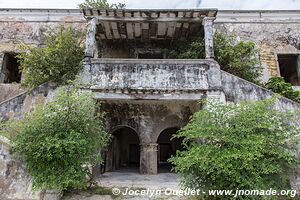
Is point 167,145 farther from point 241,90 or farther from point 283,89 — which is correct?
point 241,90

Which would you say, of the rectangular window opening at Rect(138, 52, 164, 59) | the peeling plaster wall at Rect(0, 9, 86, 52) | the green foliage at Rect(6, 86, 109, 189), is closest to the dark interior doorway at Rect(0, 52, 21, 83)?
the peeling plaster wall at Rect(0, 9, 86, 52)

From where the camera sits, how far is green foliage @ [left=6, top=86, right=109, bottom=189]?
5.14 meters

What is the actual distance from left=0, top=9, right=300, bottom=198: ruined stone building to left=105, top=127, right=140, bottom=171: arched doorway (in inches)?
3.2

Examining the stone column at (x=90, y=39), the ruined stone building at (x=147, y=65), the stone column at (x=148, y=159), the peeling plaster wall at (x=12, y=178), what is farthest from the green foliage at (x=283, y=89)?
the peeling plaster wall at (x=12, y=178)

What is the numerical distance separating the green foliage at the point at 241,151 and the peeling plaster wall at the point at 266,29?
240 inches

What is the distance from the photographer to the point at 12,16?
37.0 feet

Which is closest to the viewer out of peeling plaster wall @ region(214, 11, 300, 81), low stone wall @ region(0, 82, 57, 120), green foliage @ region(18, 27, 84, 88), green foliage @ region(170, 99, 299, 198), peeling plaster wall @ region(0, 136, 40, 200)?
green foliage @ region(170, 99, 299, 198)

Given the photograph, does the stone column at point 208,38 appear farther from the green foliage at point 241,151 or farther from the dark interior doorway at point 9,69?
the dark interior doorway at point 9,69

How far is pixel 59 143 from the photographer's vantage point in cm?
514

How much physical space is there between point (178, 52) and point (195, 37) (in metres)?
0.88

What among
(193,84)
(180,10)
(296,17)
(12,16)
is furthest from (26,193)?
(296,17)

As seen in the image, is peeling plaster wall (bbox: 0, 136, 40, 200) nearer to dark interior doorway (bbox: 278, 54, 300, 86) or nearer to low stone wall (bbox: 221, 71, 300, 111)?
low stone wall (bbox: 221, 71, 300, 111)

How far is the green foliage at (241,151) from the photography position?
16.2ft

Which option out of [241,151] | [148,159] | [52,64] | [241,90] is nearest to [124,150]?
[148,159]
